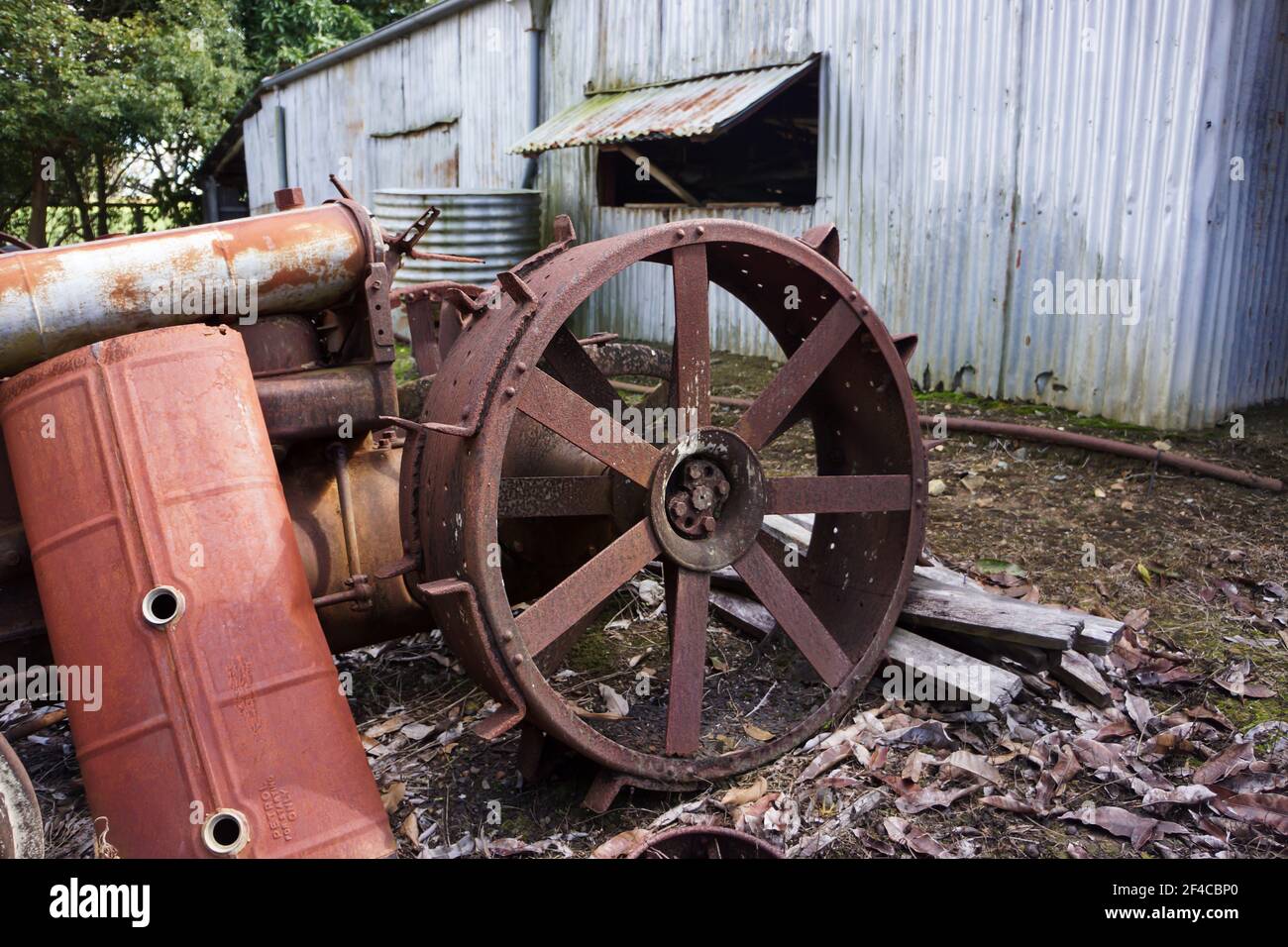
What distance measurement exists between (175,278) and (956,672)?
2902mm

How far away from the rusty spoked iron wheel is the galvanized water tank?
7006 mm

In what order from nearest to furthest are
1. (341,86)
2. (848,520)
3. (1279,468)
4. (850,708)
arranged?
(850,708) < (848,520) < (1279,468) < (341,86)

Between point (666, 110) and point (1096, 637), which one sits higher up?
point (666, 110)

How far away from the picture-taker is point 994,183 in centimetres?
700

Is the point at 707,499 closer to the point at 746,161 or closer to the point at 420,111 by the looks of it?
the point at 746,161

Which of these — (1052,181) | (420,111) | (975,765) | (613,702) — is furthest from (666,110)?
(975,765)

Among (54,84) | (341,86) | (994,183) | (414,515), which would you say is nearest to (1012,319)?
(994,183)

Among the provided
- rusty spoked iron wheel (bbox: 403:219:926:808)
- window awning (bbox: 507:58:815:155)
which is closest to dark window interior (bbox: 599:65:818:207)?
window awning (bbox: 507:58:815:155)

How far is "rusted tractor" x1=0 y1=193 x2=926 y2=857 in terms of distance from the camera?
279 cm

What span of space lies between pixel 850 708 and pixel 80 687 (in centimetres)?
245

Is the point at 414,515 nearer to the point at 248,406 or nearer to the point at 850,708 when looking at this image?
the point at 248,406

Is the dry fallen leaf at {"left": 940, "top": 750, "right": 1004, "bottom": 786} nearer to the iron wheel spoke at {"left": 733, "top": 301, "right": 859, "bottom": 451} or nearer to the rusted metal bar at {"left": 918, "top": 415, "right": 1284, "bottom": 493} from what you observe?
the iron wheel spoke at {"left": 733, "top": 301, "right": 859, "bottom": 451}

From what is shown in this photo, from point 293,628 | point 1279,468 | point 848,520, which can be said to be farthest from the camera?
point 1279,468

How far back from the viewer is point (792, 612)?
3.52 meters
